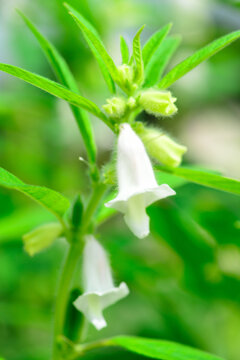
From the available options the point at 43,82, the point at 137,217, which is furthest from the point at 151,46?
the point at 137,217

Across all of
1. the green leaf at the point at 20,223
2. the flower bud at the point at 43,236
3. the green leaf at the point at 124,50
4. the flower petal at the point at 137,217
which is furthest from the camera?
the green leaf at the point at 20,223

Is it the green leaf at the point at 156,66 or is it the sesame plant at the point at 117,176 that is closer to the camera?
the sesame plant at the point at 117,176

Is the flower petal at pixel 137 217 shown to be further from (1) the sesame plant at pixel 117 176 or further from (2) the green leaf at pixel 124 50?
(2) the green leaf at pixel 124 50

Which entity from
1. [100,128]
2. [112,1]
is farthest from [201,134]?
[112,1]

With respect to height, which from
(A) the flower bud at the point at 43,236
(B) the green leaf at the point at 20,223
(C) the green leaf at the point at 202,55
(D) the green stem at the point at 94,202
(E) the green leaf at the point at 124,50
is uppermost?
(E) the green leaf at the point at 124,50

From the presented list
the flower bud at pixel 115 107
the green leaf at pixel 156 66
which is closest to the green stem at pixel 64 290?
the flower bud at pixel 115 107

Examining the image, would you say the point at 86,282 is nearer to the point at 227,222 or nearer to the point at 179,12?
the point at 227,222

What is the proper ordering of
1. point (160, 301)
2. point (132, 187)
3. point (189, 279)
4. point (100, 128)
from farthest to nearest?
point (100, 128), point (160, 301), point (189, 279), point (132, 187)
